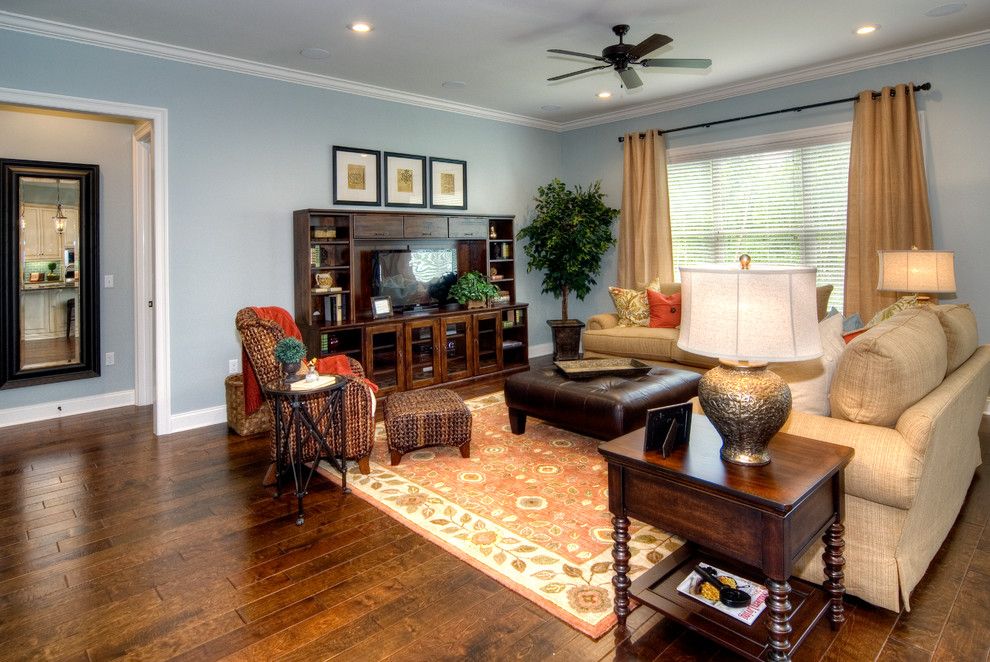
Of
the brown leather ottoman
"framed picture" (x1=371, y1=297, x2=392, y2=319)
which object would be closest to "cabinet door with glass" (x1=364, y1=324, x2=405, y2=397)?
"framed picture" (x1=371, y1=297, x2=392, y2=319)

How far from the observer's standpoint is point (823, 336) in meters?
2.41

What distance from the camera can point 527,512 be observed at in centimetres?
295

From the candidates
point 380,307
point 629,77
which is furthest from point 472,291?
point 629,77

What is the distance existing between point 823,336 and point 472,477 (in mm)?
1947

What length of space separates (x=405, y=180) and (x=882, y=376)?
4.63 meters

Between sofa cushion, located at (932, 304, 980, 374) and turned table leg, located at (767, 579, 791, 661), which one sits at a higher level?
sofa cushion, located at (932, 304, 980, 374)

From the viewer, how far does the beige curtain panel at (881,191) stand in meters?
4.68

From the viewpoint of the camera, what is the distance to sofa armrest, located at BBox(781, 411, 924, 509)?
1918 mm

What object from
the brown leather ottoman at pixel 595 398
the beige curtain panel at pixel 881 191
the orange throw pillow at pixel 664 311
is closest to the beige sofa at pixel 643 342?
the orange throw pillow at pixel 664 311

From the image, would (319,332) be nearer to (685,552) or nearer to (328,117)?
(328,117)

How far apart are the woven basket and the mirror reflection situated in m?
1.66

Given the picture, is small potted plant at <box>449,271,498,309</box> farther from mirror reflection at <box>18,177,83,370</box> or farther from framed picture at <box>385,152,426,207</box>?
mirror reflection at <box>18,177,83,370</box>

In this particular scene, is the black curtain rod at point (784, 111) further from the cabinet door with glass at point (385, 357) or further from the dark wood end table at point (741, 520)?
the dark wood end table at point (741, 520)

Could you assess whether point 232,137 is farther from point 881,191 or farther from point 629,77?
point 881,191
